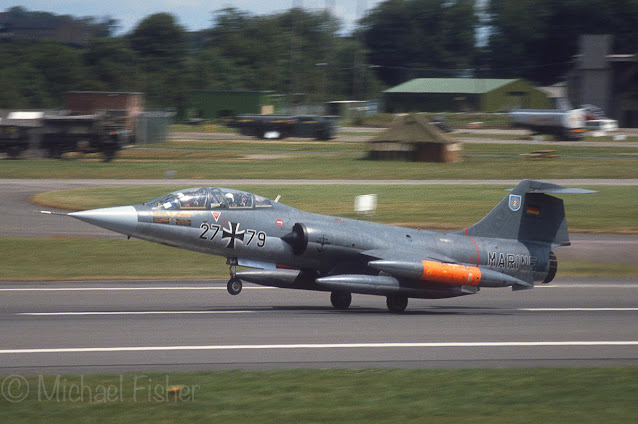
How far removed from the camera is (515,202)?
58.0ft

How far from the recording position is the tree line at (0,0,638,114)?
375ft

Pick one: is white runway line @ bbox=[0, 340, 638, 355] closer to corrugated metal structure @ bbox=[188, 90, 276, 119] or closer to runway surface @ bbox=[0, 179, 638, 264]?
runway surface @ bbox=[0, 179, 638, 264]

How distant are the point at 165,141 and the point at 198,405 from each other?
6315 centimetres

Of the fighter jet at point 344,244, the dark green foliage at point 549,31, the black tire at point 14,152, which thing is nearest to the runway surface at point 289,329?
the fighter jet at point 344,244

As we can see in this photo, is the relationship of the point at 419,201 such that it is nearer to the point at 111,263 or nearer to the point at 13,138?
the point at 111,263

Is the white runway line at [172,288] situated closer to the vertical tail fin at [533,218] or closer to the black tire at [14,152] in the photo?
the vertical tail fin at [533,218]

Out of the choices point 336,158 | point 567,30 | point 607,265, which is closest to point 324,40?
point 567,30

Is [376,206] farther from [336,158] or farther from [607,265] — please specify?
[336,158]

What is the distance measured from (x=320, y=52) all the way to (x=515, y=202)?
148381 mm

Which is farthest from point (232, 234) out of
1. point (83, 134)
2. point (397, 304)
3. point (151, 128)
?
point (151, 128)

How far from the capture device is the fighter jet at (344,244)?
15516 millimetres

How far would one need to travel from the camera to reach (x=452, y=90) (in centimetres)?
12556

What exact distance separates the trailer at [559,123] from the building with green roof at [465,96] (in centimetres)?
4597

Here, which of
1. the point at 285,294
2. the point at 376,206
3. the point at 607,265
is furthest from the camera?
the point at 376,206
